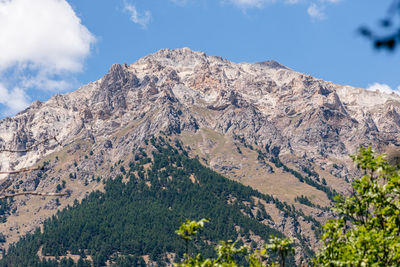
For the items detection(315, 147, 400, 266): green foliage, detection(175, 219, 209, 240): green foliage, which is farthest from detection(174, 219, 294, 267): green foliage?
detection(315, 147, 400, 266): green foliage

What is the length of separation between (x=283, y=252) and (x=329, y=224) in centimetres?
393

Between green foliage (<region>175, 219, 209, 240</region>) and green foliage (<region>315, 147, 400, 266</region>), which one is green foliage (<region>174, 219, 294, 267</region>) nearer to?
green foliage (<region>175, 219, 209, 240</region>)

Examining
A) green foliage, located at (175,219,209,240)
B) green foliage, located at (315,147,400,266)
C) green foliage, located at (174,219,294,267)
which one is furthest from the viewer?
green foliage, located at (315,147,400,266)

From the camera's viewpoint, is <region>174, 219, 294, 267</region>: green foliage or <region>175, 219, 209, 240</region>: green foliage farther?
<region>174, 219, 294, 267</region>: green foliage

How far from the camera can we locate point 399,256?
24.4 m

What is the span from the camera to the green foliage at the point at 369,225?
79.8ft

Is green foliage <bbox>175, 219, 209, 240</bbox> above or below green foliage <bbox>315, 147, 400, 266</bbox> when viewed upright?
below

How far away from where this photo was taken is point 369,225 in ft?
93.2

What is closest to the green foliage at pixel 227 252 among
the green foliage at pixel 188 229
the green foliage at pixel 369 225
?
the green foliage at pixel 188 229

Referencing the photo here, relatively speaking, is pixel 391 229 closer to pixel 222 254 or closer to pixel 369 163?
pixel 369 163

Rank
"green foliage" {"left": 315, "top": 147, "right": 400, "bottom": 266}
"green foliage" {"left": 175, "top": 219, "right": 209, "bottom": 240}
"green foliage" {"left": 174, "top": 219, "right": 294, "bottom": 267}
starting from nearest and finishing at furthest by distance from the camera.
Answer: "green foliage" {"left": 175, "top": 219, "right": 209, "bottom": 240}, "green foliage" {"left": 174, "top": 219, "right": 294, "bottom": 267}, "green foliage" {"left": 315, "top": 147, "right": 400, "bottom": 266}

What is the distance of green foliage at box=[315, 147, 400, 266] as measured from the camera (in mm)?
24328

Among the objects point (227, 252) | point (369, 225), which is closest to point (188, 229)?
point (227, 252)

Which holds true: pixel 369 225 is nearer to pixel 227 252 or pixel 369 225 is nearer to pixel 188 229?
pixel 227 252
